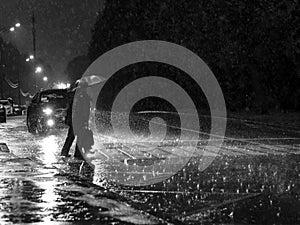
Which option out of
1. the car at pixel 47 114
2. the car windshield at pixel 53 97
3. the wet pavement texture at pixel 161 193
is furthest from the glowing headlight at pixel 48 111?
the wet pavement texture at pixel 161 193

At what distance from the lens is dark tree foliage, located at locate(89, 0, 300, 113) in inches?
1374

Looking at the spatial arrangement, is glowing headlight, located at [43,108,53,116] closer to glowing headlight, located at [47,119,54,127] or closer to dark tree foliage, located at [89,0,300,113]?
glowing headlight, located at [47,119,54,127]

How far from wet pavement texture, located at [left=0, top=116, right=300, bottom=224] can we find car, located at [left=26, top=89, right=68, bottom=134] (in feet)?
32.1

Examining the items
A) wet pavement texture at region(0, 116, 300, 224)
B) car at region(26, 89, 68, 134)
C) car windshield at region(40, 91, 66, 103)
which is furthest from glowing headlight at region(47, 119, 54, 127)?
wet pavement texture at region(0, 116, 300, 224)

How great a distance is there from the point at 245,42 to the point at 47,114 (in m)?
15.8

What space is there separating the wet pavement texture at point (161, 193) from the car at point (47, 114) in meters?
9.78

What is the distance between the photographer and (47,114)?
2622 centimetres

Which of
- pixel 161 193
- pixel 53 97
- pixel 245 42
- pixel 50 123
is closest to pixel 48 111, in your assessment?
pixel 50 123

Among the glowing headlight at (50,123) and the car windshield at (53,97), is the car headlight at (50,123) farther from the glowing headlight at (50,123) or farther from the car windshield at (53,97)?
the car windshield at (53,97)

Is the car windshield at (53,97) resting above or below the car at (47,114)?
above

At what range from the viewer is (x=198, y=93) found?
1957 inches

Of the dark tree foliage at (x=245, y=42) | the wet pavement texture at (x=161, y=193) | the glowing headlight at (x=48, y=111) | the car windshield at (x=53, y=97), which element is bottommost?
the wet pavement texture at (x=161, y=193)

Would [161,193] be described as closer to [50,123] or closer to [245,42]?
[50,123]

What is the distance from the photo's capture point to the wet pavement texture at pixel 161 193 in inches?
332
